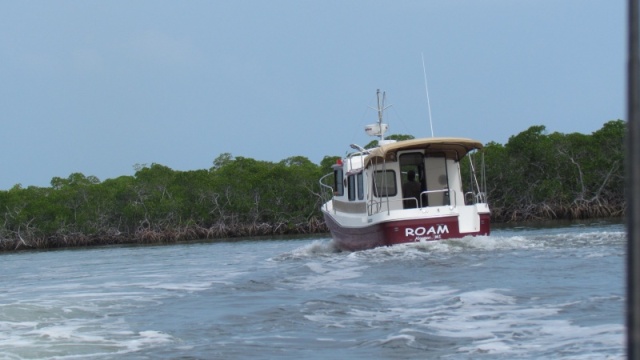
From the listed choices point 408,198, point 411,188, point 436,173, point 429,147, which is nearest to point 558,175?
point 436,173

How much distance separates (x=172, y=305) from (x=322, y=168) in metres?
39.9

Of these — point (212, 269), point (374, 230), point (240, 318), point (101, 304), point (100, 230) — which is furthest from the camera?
point (100, 230)

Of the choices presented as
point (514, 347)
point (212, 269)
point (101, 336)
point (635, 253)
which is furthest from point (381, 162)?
point (635, 253)

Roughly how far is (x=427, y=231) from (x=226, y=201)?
35.4m

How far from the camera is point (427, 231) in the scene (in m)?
14.6

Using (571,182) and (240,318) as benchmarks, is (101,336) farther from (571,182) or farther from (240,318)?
(571,182)

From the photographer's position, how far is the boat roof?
15242 mm

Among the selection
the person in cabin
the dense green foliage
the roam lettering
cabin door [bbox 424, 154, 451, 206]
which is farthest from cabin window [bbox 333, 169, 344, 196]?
the dense green foliage

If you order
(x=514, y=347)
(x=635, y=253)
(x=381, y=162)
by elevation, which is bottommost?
(x=514, y=347)

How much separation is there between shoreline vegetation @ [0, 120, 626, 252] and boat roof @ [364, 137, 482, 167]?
2571cm

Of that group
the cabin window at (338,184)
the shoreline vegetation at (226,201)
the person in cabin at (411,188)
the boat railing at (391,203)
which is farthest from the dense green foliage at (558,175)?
the person in cabin at (411,188)

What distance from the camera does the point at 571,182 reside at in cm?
4159

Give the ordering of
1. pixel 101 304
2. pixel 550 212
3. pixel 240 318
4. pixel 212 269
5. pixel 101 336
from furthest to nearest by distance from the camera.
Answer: pixel 550 212, pixel 212 269, pixel 101 304, pixel 240 318, pixel 101 336

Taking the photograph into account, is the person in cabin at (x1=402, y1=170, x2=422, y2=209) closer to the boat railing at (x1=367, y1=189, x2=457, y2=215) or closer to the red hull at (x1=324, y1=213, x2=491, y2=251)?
the boat railing at (x1=367, y1=189, x2=457, y2=215)
